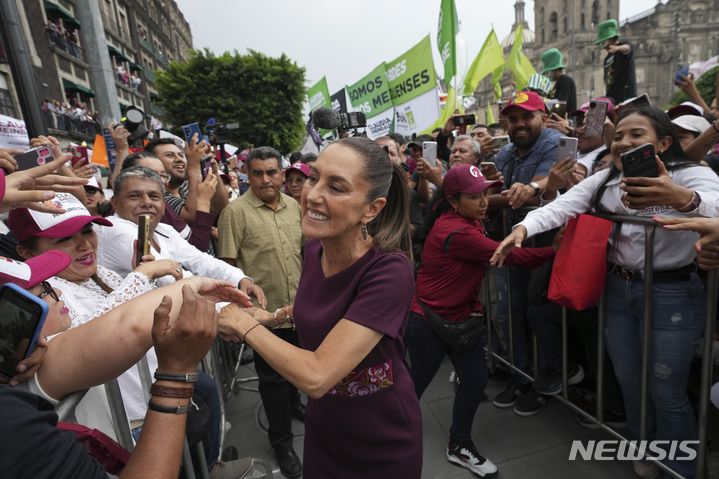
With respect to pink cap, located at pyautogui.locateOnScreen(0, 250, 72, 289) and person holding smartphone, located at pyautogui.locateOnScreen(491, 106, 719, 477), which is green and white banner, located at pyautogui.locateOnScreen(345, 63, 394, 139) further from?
pink cap, located at pyautogui.locateOnScreen(0, 250, 72, 289)

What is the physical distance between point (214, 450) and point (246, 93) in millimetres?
26621

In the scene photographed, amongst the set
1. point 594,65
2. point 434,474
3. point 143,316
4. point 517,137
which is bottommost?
point 434,474

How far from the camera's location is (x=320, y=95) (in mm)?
12555

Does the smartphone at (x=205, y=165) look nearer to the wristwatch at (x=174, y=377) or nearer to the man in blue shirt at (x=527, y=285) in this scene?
the man in blue shirt at (x=527, y=285)

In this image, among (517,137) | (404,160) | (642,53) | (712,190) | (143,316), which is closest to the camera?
(143,316)

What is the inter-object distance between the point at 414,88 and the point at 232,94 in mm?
20252

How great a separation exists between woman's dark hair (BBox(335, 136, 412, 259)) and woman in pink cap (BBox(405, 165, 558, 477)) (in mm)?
765

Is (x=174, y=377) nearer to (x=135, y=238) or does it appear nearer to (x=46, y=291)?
(x=46, y=291)

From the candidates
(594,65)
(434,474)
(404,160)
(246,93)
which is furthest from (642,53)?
(434,474)

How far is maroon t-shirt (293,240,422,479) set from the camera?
1599 millimetres

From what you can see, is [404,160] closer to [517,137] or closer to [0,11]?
[517,137]

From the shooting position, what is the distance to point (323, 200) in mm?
1611

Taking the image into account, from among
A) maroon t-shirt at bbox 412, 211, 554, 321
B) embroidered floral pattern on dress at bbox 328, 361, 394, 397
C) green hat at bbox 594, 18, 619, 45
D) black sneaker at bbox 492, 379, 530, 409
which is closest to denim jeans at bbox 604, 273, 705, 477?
maroon t-shirt at bbox 412, 211, 554, 321

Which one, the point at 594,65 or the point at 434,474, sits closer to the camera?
the point at 434,474
